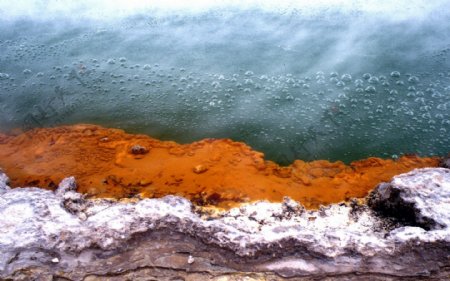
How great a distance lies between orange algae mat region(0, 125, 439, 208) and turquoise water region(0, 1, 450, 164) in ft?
0.53

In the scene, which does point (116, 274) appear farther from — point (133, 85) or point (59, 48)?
point (59, 48)

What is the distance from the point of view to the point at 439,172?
2562mm

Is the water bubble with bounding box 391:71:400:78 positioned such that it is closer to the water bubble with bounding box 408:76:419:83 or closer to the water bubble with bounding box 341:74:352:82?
the water bubble with bounding box 408:76:419:83

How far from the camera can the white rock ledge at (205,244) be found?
2.05 metres

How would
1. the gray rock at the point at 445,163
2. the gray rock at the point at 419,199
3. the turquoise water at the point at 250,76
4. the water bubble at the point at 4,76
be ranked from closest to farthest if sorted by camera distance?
the gray rock at the point at 419,199 → the gray rock at the point at 445,163 → the turquoise water at the point at 250,76 → the water bubble at the point at 4,76

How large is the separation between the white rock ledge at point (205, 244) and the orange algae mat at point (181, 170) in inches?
17.4

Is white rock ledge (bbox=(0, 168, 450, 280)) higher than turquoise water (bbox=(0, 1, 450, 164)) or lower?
lower

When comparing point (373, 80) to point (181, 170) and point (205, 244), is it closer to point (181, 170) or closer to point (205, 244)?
point (181, 170)

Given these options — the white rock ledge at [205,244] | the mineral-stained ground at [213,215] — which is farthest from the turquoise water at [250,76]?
the white rock ledge at [205,244]

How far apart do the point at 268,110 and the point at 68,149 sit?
6.56ft

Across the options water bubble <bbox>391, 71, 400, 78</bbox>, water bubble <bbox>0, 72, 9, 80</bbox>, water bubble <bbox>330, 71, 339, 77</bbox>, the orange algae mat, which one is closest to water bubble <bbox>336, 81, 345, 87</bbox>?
water bubble <bbox>330, 71, 339, 77</bbox>

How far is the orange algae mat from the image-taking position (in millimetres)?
2893

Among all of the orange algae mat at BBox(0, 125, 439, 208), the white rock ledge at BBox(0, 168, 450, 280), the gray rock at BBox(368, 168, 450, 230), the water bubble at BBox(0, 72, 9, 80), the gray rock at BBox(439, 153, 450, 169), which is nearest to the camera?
the white rock ledge at BBox(0, 168, 450, 280)

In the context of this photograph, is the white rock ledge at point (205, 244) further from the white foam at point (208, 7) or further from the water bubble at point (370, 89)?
the white foam at point (208, 7)
